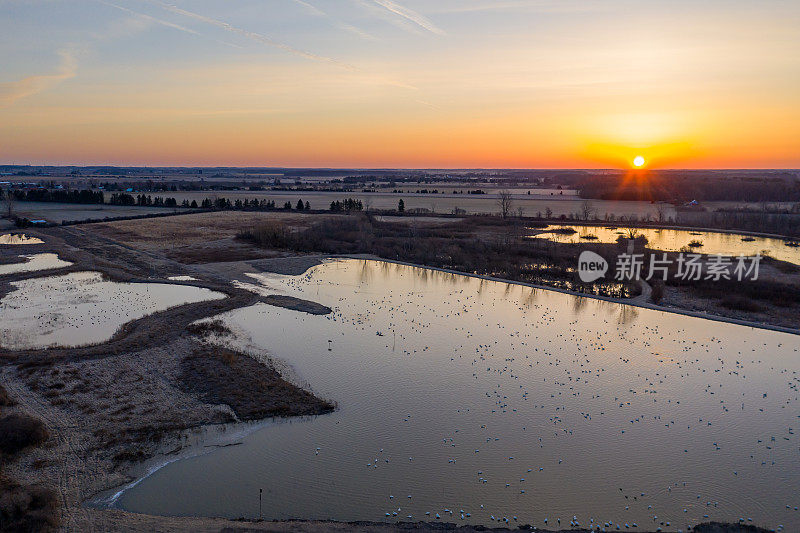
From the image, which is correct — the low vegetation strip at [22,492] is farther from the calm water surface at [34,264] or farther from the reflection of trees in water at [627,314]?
the calm water surface at [34,264]

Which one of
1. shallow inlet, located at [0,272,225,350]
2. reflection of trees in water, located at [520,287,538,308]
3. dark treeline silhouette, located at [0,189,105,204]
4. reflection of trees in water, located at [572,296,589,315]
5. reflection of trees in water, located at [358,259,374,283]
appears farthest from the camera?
dark treeline silhouette, located at [0,189,105,204]

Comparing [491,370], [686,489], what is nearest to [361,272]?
[491,370]

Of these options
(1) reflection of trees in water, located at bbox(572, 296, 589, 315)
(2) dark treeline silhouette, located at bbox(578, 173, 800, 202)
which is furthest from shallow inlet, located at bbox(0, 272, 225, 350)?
(2) dark treeline silhouette, located at bbox(578, 173, 800, 202)

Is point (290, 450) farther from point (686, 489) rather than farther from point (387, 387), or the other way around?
point (686, 489)

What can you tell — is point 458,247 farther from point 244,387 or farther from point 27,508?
point 27,508

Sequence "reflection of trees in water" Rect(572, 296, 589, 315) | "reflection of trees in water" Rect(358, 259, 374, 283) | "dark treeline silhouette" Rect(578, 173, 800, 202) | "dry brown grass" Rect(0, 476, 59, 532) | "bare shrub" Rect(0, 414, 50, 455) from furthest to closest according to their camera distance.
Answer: "dark treeline silhouette" Rect(578, 173, 800, 202)
"reflection of trees in water" Rect(358, 259, 374, 283)
"reflection of trees in water" Rect(572, 296, 589, 315)
"bare shrub" Rect(0, 414, 50, 455)
"dry brown grass" Rect(0, 476, 59, 532)

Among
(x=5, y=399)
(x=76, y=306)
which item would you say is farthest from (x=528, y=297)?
(x=5, y=399)

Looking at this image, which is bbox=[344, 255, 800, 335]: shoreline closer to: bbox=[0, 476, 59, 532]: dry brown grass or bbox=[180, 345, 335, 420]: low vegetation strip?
bbox=[180, 345, 335, 420]: low vegetation strip
